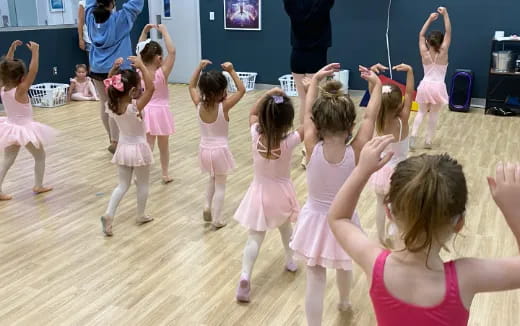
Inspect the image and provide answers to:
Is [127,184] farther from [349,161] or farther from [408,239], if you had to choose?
[408,239]

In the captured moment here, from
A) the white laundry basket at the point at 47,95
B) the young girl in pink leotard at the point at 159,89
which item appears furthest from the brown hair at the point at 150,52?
the white laundry basket at the point at 47,95

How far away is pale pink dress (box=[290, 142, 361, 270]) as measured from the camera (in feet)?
6.75

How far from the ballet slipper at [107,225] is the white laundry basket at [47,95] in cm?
453

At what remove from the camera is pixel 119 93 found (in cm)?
309

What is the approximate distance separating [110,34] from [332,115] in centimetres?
328

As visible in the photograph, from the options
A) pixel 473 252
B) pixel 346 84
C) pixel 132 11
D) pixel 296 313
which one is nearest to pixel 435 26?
pixel 346 84

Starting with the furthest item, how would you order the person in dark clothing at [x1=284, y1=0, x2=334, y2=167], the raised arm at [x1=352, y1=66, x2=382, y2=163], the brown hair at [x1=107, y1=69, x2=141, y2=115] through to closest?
the person in dark clothing at [x1=284, y1=0, x2=334, y2=167] → the brown hair at [x1=107, y1=69, x2=141, y2=115] → the raised arm at [x1=352, y1=66, x2=382, y2=163]

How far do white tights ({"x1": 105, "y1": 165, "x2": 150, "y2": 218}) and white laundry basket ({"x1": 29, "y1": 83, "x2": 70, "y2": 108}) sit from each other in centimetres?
448

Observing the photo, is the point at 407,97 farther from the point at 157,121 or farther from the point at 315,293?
the point at 157,121

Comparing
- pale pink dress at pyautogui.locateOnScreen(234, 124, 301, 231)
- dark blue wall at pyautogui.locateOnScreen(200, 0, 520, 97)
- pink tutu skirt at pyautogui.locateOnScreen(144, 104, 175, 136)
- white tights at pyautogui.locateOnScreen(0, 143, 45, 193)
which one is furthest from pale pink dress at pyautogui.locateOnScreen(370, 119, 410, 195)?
dark blue wall at pyautogui.locateOnScreen(200, 0, 520, 97)

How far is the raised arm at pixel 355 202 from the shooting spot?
1.21 m

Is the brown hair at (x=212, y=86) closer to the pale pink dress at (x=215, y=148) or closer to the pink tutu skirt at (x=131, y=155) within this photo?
the pale pink dress at (x=215, y=148)

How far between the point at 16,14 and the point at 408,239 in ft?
25.2

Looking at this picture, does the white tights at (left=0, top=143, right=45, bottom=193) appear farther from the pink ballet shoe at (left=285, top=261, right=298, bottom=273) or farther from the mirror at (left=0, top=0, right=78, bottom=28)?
the mirror at (left=0, top=0, right=78, bottom=28)
